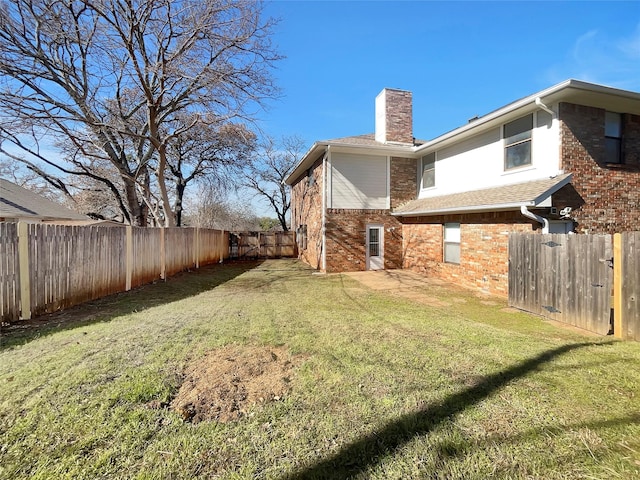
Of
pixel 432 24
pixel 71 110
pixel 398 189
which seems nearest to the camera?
pixel 432 24

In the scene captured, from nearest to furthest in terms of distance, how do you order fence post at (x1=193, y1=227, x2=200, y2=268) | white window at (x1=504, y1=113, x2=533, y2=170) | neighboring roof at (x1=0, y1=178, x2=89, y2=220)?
1. white window at (x1=504, y1=113, x2=533, y2=170)
2. fence post at (x1=193, y1=227, x2=200, y2=268)
3. neighboring roof at (x1=0, y1=178, x2=89, y2=220)

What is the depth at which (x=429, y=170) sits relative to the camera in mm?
11773

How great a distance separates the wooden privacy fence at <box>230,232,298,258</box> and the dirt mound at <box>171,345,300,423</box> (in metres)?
15.2

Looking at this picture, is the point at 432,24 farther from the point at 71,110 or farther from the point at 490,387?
the point at 71,110

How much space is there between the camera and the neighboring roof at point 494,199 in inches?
260

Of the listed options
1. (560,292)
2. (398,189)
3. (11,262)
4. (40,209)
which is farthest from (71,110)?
(560,292)

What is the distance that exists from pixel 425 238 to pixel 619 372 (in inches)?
304

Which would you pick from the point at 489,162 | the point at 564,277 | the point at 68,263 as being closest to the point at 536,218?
the point at 564,277

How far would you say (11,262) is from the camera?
477cm

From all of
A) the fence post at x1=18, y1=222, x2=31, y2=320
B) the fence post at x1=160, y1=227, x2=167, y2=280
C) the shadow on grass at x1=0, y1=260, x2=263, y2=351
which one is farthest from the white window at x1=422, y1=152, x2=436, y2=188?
the fence post at x1=18, y1=222, x2=31, y2=320

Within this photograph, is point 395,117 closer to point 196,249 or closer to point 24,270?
point 196,249

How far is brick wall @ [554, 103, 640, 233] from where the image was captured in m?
7.05

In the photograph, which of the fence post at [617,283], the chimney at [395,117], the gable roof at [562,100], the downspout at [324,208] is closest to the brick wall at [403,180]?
the chimney at [395,117]

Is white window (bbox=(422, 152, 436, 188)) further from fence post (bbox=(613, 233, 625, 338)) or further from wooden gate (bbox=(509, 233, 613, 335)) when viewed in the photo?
fence post (bbox=(613, 233, 625, 338))
